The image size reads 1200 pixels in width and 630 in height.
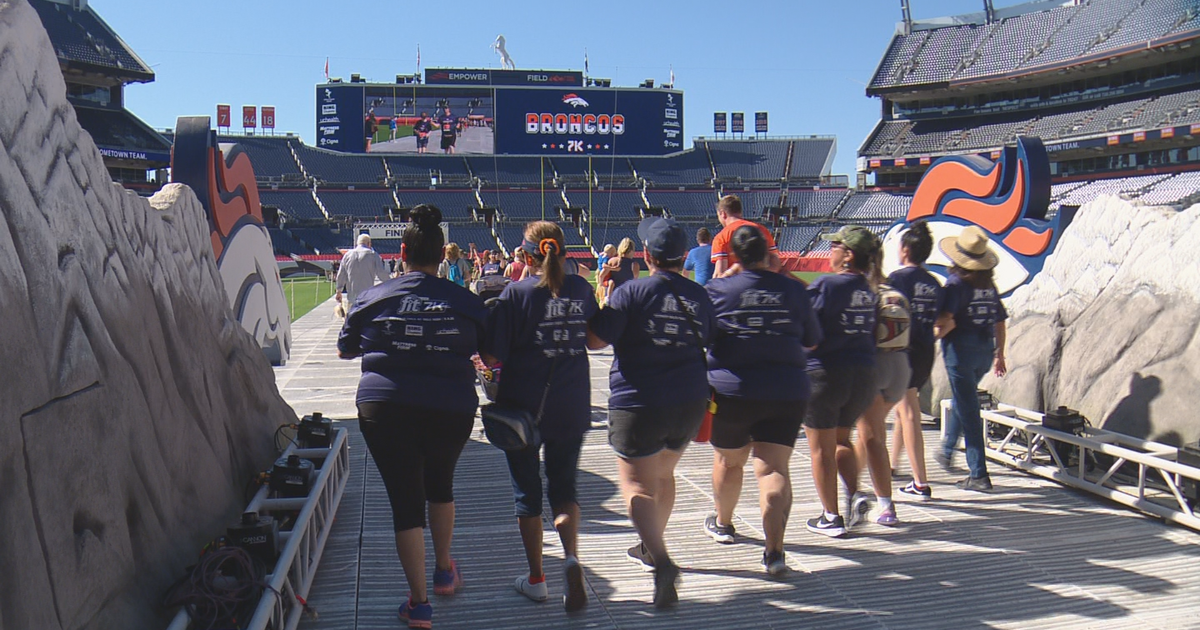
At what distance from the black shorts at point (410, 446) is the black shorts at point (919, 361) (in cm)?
320

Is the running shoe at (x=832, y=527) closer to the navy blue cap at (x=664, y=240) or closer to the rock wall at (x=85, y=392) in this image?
the navy blue cap at (x=664, y=240)

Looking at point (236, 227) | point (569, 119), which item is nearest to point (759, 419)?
point (236, 227)

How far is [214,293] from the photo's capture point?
5559 mm

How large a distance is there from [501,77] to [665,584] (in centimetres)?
5271

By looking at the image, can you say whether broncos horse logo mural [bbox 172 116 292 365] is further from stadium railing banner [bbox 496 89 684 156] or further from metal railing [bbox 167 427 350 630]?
stadium railing banner [bbox 496 89 684 156]

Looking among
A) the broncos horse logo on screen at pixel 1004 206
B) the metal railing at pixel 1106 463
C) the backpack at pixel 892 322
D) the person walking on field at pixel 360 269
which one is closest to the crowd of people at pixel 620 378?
the backpack at pixel 892 322

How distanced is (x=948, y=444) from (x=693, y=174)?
52.8 m

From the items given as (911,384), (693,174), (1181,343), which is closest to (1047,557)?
(911,384)

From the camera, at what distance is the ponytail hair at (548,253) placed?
3.78 meters

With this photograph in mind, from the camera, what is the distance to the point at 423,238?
3.72 meters

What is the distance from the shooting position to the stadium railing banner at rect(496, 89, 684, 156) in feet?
174

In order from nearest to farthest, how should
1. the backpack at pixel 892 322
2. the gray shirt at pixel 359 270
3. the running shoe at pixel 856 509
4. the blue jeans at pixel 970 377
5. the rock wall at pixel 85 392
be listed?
the rock wall at pixel 85 392 → the running shoe at pixel 856 509 → the backpack at pixel 892 322 → the blue jeans at pixel 970 377 → the gray shirt at pixel 359 270

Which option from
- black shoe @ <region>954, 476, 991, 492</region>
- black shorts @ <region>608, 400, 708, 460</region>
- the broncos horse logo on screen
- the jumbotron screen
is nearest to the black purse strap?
black shorts @ <region>608, 400, 708, 460</region>

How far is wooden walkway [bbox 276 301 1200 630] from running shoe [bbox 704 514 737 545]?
0.06m
